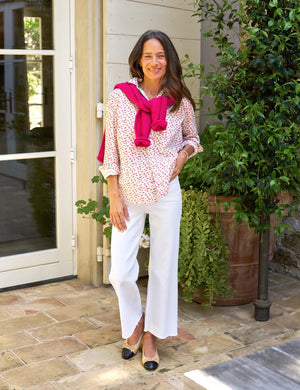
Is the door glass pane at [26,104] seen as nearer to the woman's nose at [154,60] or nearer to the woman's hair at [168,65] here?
the woman's hair at [168,65]

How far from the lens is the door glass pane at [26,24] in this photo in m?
3.62

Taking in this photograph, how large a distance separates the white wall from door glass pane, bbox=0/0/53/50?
40 centimetres

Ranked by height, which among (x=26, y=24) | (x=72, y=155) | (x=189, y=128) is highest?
(x=26, y=24)

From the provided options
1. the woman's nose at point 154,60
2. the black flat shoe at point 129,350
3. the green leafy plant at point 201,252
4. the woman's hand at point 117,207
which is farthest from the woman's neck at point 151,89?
the black flat shoe at point 129,350

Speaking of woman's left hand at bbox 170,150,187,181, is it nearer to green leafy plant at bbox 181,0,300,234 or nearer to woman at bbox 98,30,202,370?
woman at bbox 98,30,202,370

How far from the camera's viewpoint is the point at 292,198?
11.6 ft

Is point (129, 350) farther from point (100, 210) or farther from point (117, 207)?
point (100, 210)

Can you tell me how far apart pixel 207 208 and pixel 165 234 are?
2.38 feet

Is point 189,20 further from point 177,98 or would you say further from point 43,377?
point 43,377

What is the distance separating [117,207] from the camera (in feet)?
9.14

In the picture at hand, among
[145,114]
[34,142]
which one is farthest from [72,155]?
[145,114]

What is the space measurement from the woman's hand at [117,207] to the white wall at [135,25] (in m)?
1.12

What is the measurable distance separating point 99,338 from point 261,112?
4.80ft

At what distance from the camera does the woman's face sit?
2.69 metres
